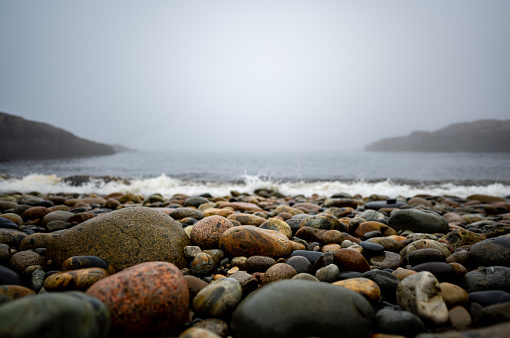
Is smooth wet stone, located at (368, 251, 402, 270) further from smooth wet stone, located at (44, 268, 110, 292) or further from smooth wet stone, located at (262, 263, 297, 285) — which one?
smooth wet stone, located at (44, 268, 110, 292)

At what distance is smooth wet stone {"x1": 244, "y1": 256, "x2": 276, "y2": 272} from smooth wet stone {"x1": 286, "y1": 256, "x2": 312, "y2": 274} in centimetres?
18

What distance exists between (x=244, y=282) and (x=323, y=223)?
182 centimetres

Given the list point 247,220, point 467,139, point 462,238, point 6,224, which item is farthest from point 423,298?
point 467,139

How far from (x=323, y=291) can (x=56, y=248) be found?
2503mm

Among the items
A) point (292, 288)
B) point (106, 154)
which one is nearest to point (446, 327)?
point (292, 288)

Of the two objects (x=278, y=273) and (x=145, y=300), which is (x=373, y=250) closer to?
(x=278, y=273)

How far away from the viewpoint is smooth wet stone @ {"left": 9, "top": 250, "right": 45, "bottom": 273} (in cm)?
230

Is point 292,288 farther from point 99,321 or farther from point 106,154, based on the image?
point 106,154

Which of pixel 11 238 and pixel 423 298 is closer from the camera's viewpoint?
pixel 423 298

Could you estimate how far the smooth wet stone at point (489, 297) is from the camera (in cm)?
177

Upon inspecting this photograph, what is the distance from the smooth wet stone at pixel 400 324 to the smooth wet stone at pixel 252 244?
117 cm

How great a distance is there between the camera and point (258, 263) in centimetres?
241

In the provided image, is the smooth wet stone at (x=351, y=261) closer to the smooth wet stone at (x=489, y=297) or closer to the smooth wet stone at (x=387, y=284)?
the smooth wet stone at (x=387, y=284)

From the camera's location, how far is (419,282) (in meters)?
1.82
